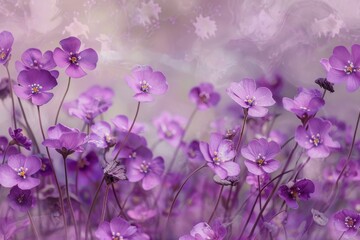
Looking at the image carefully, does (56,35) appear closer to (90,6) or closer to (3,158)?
(90,6)

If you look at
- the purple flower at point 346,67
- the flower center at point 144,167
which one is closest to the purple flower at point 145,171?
the flower center at point 144,167

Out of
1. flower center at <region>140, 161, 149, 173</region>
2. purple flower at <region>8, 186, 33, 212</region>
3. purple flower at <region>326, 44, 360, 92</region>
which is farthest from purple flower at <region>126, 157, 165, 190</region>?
purple flower at <region>326, 44, 360, 92</region>

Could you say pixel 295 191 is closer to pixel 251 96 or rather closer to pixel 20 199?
pixel 251 96

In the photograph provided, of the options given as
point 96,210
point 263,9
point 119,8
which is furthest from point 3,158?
point 263,9

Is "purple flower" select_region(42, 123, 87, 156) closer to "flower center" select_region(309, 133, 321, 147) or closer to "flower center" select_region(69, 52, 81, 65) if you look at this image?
"flower center" select_region(69, 52, 81, 65)

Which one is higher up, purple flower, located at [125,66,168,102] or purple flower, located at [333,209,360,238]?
purple flower, located at [125,66,168,102]
